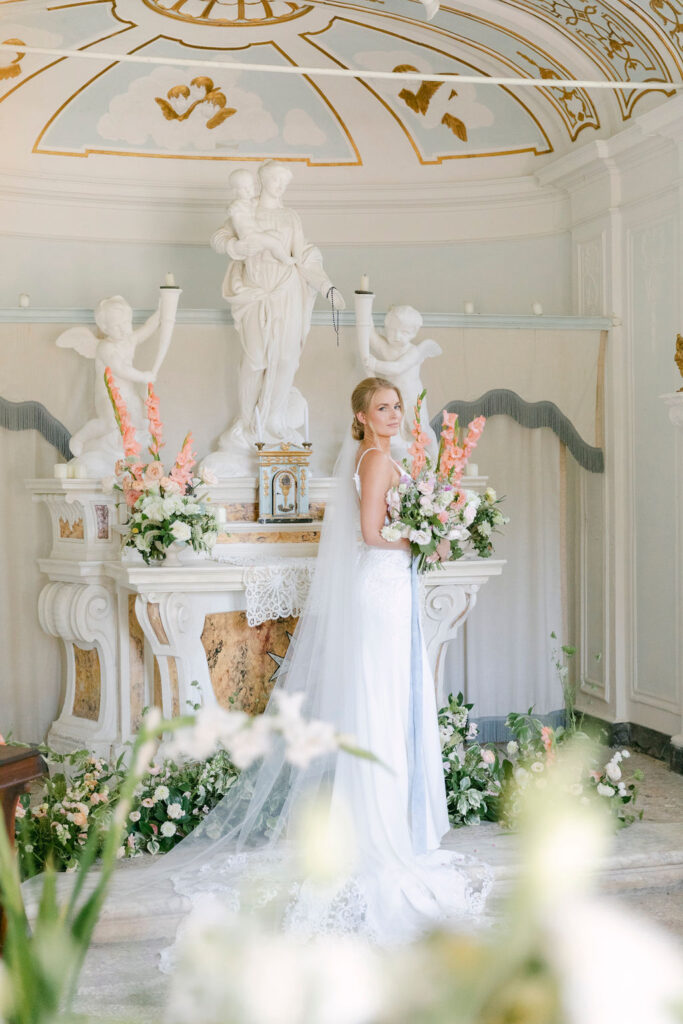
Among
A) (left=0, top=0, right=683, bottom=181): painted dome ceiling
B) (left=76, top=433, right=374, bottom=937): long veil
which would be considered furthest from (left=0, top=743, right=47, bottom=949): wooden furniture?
(left=0, top=0, right=683, bottom=181): painted dome ceiling

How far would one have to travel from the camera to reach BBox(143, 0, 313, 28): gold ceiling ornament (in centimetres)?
690

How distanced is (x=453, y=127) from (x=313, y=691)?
451cm

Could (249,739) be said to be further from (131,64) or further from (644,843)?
(131,64)

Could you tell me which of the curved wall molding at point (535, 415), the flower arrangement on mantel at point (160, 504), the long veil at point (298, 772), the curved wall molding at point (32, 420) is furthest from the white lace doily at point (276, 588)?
the curved wall molding at point (535, 415)

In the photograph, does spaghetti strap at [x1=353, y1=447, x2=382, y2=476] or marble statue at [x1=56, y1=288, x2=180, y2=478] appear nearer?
spaghetti strap at [x1=353, y1=447, x2=382, y2=476]

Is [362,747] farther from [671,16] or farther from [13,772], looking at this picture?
[671,16]

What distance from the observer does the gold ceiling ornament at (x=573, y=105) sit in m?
7.30

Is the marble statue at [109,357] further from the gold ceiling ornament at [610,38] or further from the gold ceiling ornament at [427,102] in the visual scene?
the gold ceiling ornament at [610,38]

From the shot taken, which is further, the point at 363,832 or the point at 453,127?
the point at 453,127

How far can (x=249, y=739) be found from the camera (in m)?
1.01

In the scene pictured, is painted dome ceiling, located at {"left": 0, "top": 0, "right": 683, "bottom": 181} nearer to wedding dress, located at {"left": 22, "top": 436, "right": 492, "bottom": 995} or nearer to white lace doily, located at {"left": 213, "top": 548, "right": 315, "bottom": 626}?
white lace doily, located at {"left": 213, "top": 548, "right": 315, "bottom": 626}

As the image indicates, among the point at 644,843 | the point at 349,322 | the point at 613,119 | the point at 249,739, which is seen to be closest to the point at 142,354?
the point at 349,322

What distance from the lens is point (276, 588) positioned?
590cm

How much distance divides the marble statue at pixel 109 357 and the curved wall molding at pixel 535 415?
185 cm
